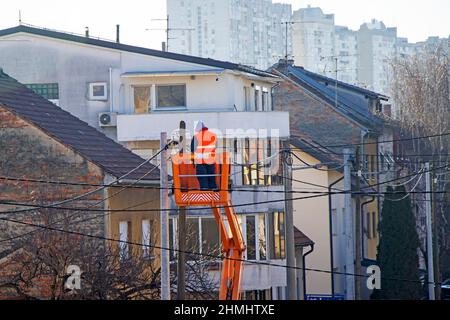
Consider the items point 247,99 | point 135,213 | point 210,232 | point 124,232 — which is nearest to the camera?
point 124,232

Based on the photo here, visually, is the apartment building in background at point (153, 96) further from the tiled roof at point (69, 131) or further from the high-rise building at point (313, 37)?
the high-rise building at point (313, 37)

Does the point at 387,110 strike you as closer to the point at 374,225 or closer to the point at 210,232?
the point at 374,225

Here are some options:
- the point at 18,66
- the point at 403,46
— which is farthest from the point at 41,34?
the point at 403,46

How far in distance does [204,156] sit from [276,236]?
57.8 ft

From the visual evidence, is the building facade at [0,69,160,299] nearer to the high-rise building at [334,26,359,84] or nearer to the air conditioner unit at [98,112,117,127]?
the air conditioner unit at [98,112,117,127]

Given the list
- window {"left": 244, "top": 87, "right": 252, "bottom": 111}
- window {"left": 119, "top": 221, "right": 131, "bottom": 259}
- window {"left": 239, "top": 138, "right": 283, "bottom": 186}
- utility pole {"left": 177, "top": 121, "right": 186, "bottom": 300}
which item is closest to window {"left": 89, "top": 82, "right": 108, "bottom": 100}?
window {"left": 239, "top": 138, "right": 283, "bottom": 186}

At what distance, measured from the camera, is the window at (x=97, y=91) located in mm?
39500

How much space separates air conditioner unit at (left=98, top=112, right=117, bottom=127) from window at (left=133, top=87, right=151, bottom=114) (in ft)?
2.93

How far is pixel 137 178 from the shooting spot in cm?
2884

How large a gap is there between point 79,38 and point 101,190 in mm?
12904

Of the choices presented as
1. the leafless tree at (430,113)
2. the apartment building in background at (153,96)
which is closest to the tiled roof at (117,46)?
the apartment building in background at (153,96)

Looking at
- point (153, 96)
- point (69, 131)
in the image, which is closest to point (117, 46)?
point (153, 96)

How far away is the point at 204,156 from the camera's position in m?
20.7

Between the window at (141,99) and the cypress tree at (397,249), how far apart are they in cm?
962
